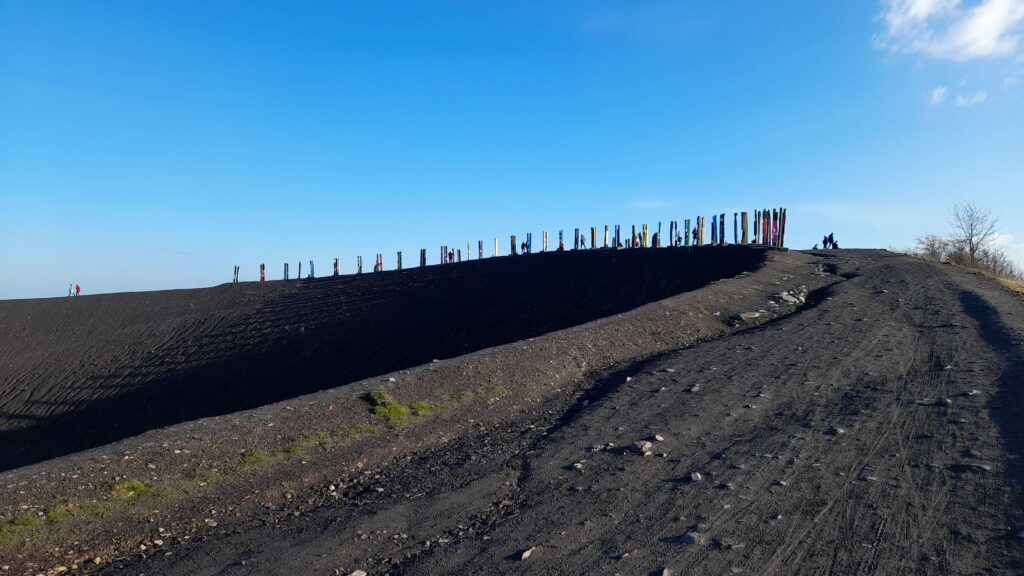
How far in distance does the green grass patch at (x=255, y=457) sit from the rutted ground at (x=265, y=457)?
0.09 ft

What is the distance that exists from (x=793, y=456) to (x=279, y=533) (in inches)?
257

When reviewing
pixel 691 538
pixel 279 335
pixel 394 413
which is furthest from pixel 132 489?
pixel 279 335

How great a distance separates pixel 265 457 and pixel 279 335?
31.5m

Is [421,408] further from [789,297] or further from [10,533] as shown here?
[789,297]

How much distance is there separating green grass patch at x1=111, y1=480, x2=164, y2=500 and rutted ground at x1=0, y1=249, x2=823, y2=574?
0.07 feet

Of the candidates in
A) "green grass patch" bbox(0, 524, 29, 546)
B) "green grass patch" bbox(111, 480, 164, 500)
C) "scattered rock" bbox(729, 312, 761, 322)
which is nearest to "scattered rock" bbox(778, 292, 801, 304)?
"scattered rock" bbox(729, 312, 761, 322)

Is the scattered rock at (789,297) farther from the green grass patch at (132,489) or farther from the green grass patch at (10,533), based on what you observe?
the green grass patch at (10,533)

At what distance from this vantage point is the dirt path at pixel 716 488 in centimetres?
652

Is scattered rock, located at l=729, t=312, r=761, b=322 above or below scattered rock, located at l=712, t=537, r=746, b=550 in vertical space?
above

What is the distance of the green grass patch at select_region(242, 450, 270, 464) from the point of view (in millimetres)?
10344

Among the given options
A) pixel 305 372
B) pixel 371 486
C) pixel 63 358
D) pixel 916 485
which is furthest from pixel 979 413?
pixel 63 358

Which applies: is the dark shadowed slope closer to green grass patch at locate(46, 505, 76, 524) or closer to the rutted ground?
the rutted ground

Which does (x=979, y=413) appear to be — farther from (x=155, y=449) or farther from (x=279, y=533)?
(x=155, y=449)

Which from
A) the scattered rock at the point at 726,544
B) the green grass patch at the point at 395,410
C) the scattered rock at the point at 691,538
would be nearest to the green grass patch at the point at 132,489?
the green grass patch at the point at 395,410
